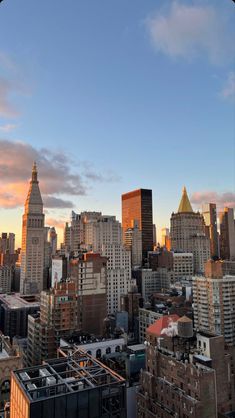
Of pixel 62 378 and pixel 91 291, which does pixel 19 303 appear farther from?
pixel 62 378

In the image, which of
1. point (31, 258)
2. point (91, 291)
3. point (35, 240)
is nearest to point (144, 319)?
point (91, 291)

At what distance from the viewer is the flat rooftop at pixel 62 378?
87.4ft

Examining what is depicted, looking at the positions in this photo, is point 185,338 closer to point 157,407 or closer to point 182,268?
point 157,407

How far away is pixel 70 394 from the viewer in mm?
25047

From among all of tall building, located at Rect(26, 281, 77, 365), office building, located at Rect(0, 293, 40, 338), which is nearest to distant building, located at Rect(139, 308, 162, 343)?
tall building, located at Rect(26, 281, 77, 365)

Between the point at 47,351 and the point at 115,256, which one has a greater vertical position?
the point at 115,256

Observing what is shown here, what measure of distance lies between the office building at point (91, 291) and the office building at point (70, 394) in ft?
197

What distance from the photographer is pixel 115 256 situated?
15162cm

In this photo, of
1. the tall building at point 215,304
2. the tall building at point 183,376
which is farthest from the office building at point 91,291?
the tall building at point 183,376

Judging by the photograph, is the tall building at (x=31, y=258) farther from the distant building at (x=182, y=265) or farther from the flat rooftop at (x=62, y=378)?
the flat rooftop at (x=62, y=378)

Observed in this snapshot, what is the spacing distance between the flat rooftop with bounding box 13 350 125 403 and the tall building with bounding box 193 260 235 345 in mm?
62312

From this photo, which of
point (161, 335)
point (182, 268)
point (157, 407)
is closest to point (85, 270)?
point (161, 335)

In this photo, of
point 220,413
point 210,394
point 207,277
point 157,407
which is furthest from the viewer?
point 207,277

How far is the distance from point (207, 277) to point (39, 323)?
154 feet
